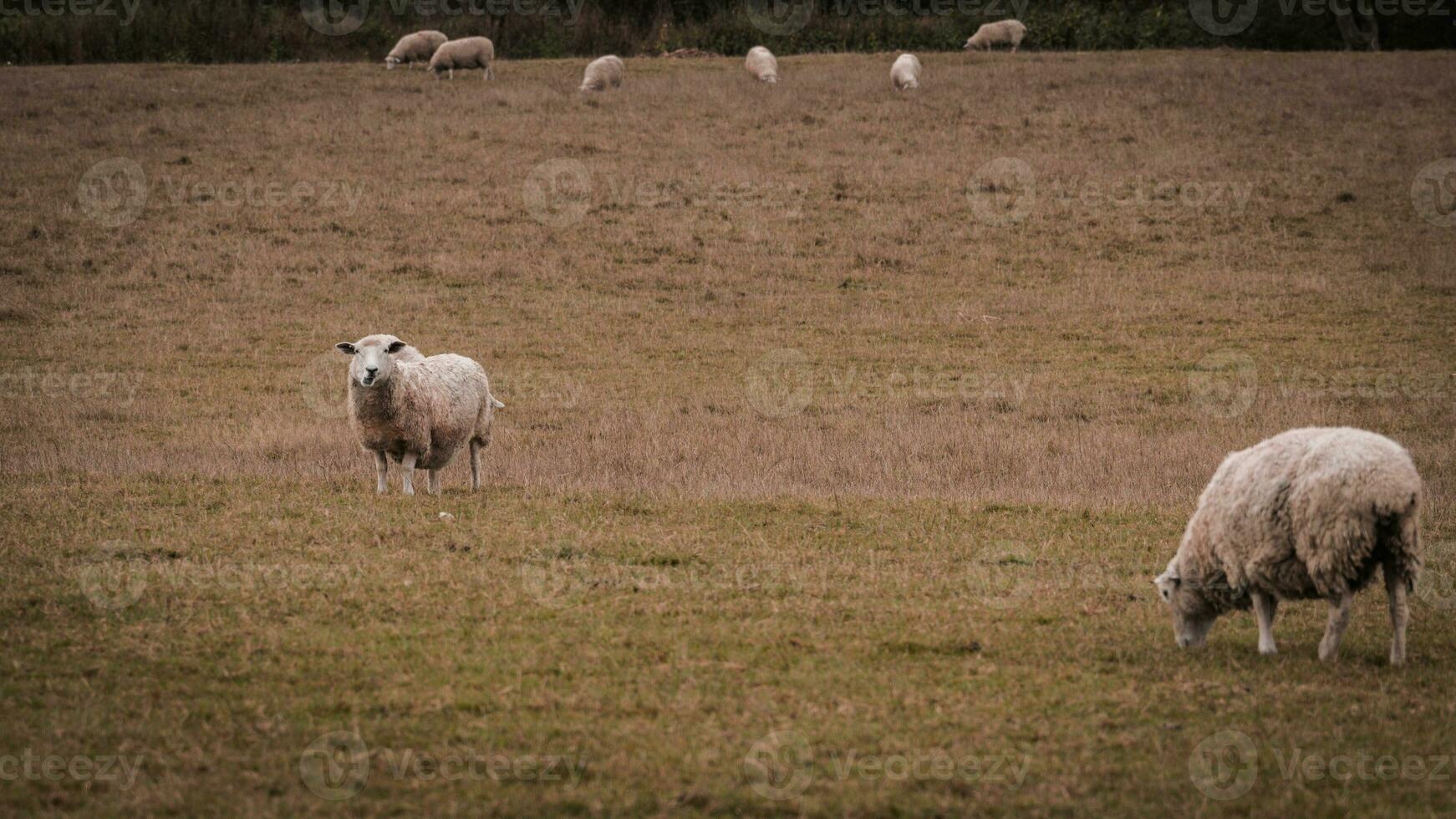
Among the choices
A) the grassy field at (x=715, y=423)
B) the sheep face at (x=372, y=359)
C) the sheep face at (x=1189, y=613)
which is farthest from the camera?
the sheep face at (x=372, y=359)

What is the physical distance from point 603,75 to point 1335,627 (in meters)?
37.4

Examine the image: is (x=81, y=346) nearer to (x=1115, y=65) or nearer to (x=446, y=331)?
(x=446, y=331)

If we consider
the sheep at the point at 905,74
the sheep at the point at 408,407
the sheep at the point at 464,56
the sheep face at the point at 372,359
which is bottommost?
the sheep at the point at 408,407

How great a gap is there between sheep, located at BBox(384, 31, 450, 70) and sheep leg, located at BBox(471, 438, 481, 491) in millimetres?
33980

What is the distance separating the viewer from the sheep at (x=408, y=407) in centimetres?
1380

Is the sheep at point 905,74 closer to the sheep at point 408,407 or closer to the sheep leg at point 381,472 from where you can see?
the sheep at point 408,407

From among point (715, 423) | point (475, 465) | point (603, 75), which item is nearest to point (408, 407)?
point (475, 465)

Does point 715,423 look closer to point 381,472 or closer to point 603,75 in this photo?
point 381,472

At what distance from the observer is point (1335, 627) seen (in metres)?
8.70

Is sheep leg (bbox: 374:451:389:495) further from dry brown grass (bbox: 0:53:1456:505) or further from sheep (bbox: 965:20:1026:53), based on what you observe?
sheep (bbox: 965:20:1026:53)

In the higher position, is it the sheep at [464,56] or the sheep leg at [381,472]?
the sheep at [464,56]

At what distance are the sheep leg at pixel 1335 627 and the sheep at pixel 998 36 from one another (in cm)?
4551

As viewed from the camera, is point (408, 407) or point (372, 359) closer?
point (372, 359)

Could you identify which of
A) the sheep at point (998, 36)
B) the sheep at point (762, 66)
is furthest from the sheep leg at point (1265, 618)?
the sheep at point (998, 36)
